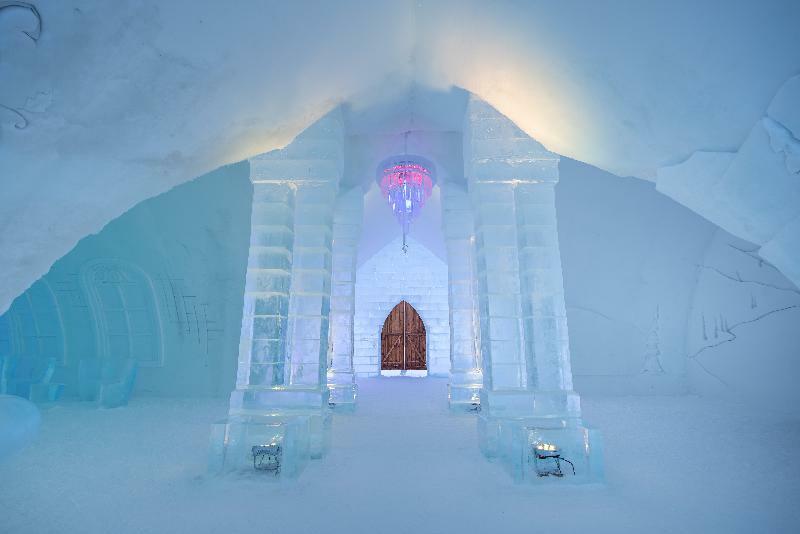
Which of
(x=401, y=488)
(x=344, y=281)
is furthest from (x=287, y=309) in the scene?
(x=344, y=281)

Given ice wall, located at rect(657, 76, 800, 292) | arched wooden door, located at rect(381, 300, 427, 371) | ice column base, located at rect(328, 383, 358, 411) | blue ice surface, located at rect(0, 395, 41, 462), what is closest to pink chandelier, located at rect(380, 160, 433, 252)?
ice column base, located at rect(328, 383, 358, 411)

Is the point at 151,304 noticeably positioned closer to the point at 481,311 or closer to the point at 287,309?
the point at 287,309

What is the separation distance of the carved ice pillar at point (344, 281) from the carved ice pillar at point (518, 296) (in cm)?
250

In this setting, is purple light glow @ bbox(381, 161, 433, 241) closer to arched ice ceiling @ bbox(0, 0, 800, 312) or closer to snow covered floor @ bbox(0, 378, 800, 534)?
arched ice ceiling @ bbox(0, 0, 800, 312)

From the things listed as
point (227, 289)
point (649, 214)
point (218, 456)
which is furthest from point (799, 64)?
point (227, 289)

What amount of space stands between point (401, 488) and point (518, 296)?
1645 mm

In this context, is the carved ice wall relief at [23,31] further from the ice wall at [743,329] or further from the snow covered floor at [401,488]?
the ice wall at [743,329]

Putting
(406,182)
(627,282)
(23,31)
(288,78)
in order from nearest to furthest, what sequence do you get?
(23,31), (288,78), (406,182), (627,282)

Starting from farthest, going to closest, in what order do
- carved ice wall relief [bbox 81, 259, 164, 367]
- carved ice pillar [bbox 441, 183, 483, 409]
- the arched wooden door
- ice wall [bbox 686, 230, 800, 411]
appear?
the arched wooden door
carved ice wall relief [bbox 81, 259, 164, 367]
carved ice pillar [bbox 441, 183, 483, 409]
ice wall [bbox 686, 230, 800, 411]

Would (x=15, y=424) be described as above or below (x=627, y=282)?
below

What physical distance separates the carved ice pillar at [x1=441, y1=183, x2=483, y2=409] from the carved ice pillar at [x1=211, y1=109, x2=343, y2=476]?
7.73 feet

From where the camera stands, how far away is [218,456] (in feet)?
8.69

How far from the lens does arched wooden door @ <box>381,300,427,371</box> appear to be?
12.3 metres

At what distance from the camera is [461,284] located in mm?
5633
